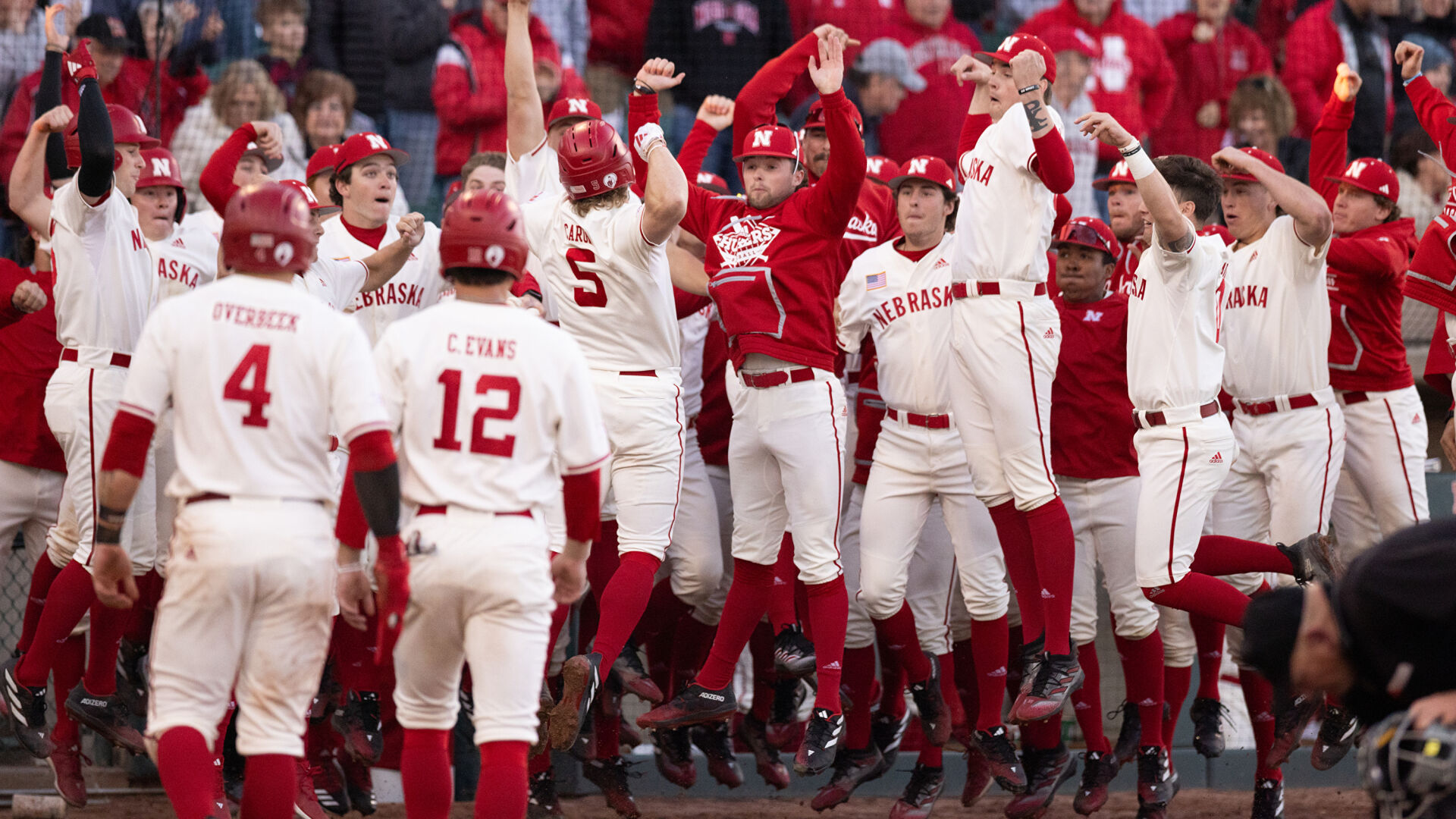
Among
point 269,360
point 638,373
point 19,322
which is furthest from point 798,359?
point 19,322

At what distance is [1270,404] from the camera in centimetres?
700

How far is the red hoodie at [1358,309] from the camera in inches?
287

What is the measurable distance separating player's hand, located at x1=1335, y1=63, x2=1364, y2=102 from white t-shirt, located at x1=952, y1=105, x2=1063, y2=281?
179 cm

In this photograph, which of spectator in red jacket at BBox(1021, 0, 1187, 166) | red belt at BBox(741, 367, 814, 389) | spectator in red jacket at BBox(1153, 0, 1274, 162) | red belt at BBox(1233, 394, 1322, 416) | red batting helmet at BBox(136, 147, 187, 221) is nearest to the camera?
red belt at BBox(741, 367, 814, 389)

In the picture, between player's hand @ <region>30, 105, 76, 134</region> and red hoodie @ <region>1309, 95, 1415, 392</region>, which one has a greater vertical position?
player's hand @ <region>30, 105, 76, 134</region>

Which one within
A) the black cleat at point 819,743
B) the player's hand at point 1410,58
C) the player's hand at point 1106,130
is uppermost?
the player's hand at point 1410,58

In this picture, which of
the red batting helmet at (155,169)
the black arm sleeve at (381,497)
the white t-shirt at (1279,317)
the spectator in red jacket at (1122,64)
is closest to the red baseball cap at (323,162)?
the red batting helmet at (155,169)

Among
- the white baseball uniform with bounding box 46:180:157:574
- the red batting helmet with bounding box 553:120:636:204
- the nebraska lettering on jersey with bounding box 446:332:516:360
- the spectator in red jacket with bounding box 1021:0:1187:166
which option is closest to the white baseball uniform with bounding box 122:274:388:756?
the nebraska lettering on jersey with bounding box 446:332:516:360

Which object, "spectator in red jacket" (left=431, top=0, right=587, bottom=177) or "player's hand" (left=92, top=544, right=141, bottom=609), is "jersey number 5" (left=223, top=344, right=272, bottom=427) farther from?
"spectator in red jacket" (left=431, top=0, right=587, bottom=177)

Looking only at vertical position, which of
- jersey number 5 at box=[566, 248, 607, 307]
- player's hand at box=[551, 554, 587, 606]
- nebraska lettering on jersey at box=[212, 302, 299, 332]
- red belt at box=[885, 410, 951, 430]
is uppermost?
jersey number 5 at box=[566, 248, 607, 307]

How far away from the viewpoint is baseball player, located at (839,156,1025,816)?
677 centimetres

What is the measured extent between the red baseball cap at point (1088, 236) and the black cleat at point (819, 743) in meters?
2.42

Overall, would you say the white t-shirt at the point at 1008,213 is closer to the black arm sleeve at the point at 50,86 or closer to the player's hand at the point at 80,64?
the player's hand at the point at 80,64

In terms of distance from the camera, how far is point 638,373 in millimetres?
6375
